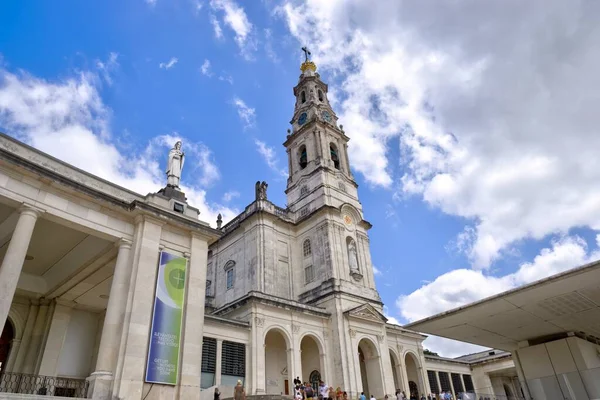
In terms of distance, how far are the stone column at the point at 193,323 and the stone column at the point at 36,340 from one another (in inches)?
296

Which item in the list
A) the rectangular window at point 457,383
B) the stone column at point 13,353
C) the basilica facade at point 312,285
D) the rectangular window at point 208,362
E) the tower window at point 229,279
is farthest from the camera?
the rectangular window at point 457,383

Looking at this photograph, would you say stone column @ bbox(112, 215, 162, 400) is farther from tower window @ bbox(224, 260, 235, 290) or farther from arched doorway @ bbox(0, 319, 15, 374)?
tower window @ bbox(224, 260, 235, 290)

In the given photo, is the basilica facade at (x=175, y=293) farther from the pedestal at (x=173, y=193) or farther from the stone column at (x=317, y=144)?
the stone column at (x=317, y=144)

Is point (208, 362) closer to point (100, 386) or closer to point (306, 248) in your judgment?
point (100, 386)

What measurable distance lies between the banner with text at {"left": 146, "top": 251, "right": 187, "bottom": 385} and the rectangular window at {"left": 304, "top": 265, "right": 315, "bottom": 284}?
60.4ft

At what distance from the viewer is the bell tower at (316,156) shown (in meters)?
36.6

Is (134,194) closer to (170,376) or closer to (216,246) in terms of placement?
(170,376)

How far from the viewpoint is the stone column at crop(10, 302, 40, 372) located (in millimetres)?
17033

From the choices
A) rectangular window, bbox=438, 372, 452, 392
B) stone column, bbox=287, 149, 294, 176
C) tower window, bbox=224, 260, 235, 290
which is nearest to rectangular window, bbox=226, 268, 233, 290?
tower window, bbox=224, 260, 235, 290

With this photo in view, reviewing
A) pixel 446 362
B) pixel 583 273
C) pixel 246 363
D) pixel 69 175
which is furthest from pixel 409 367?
pixel 69 175

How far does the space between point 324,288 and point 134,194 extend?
720 inches

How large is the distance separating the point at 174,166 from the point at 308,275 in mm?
18238

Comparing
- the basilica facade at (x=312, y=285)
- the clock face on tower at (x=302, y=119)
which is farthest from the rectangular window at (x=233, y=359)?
the clock face on tower at (x=302, y=119)

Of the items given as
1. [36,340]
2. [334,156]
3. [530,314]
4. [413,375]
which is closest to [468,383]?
[413,375]
